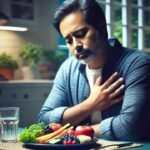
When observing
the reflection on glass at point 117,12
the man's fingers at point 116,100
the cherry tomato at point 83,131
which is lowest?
the cherry tomato at point 83,131

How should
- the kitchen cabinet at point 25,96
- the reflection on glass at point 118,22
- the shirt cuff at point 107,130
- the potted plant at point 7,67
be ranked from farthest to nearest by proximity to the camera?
1. the reflection on glass at point 118,22
2. the potted plant at point 7,67
3. the kitchen cabinet at point 25,96
4. the shirt cuff at point 107,130

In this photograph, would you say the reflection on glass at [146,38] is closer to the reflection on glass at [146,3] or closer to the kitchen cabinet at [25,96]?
the reflection on glass at [146,3]

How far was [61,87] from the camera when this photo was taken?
1.89m

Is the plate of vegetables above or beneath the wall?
beneath

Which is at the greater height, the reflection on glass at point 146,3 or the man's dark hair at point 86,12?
the reflection on glass at point 146,3

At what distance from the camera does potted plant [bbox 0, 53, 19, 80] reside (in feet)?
13.9

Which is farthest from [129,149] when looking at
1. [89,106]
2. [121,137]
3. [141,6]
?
[141,6]

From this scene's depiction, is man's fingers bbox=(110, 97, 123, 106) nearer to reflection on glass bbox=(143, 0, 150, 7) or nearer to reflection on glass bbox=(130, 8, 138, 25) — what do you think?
reflection on glass bbox=(130, 8, 138, 25)

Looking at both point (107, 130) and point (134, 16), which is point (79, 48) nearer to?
point (107, 130)

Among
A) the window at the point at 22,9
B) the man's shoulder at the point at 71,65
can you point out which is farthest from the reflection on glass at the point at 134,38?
the man's shoulder at the point at 71,65

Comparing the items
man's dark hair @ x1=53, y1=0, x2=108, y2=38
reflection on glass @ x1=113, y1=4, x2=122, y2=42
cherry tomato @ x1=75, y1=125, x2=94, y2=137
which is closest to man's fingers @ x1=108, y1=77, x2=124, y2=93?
man's dark hair @ x1=53, y1=0, x2=108, y2=38

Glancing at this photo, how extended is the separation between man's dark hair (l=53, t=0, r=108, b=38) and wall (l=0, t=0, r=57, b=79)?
103 inches

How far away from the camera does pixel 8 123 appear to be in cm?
143

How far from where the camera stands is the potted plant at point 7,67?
13.9 feet
